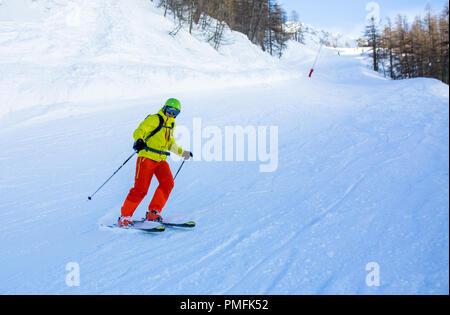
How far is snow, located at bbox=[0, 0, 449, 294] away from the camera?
2.90 meters

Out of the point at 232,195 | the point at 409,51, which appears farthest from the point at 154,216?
the point at 409,51

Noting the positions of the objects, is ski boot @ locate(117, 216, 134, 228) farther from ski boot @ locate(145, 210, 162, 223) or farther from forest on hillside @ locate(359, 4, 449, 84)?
forest on hillside @ locate(359, 4, 449, 84)

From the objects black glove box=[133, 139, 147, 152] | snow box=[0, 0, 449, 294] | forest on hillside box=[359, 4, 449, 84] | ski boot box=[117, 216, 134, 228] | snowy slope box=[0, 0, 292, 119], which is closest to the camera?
snow box=[0, 0, 449, 294]

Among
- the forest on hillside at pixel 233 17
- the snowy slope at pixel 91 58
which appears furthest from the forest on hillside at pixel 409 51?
the snowy slope at pixel 91 58

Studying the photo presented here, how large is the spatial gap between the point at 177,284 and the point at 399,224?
263 cm

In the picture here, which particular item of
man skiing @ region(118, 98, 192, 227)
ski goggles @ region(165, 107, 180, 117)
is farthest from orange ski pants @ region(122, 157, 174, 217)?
ski goggles @ region(165, 107, 180, 117)

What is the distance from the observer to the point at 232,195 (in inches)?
198

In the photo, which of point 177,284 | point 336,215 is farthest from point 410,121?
point 177,284

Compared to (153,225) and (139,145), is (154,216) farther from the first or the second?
(139,145)

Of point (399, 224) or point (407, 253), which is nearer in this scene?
point (407, 253)

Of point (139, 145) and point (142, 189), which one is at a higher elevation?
point (139, 145)

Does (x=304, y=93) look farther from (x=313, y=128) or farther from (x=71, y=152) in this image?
(x=71, y=152)

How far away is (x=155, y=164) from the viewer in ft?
14.0

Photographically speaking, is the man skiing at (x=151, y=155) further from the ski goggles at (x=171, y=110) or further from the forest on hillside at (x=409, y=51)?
the forest on hillside at (x=409, y=51)
